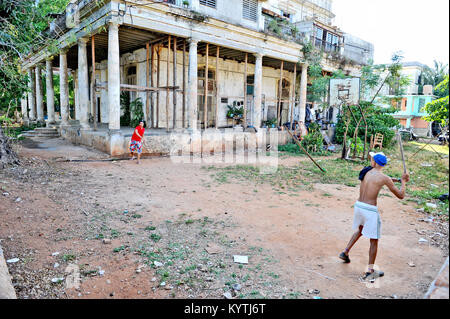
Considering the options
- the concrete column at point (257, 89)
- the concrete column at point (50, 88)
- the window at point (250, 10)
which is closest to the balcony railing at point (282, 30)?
the window at point (250, 10)

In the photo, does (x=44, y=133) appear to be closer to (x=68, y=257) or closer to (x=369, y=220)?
A: (x=68, y=257)

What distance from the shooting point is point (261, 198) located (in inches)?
268

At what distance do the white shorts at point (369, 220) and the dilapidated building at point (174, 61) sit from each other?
7.35m

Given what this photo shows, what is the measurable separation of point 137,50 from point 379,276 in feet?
48.5

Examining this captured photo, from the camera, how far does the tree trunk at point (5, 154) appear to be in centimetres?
761

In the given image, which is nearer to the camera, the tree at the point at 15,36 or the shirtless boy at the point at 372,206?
the shirtless boy at the point at 372,206

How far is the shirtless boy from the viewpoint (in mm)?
3635

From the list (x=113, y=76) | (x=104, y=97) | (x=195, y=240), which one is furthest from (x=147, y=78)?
(x=195, y=240)

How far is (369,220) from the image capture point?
3699mm

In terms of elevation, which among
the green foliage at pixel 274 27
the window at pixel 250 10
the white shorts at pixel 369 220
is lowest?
the white shorts at pixel 369 220

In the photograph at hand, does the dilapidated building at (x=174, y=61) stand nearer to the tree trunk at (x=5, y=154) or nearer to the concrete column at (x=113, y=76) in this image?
the concrete column at (x=113, y=76)

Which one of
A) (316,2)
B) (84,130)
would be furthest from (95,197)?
(316,2)

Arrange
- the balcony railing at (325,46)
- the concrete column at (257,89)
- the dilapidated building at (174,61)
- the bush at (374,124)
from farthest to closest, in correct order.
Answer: the balcony railing at (325,46), the bush at (374,124), the concrete column at (257,89), the dilapidated building at (174,61)

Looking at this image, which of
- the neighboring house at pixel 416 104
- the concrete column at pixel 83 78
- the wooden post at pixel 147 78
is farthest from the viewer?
the neighboring house at pixel 416 104
